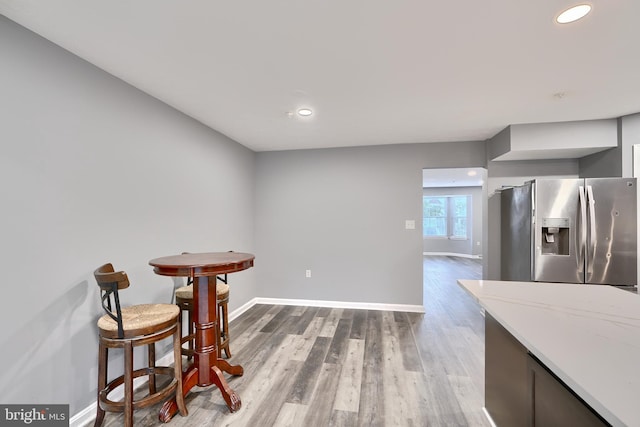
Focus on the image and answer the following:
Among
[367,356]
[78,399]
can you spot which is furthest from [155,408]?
[367,356]

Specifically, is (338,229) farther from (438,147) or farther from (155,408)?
(155,408)

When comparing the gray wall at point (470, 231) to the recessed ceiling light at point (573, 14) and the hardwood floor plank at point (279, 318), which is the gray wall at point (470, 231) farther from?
the recessed ceiling light at point (573, 14)

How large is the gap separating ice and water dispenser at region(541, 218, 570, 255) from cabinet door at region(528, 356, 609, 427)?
213 cm

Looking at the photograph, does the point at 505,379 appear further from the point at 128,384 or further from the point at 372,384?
the point at 128,384

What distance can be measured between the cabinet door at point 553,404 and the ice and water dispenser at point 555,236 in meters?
2.13

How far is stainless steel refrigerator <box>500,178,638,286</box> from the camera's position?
2578mm

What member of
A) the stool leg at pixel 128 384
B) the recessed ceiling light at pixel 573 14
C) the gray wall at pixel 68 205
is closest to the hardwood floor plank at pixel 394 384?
the stool leg at pixel 128 384

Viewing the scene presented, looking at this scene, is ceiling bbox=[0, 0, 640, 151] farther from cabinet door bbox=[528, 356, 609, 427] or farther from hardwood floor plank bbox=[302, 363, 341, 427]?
hardwood floor plank bbox=[302, 363, 341, 427]

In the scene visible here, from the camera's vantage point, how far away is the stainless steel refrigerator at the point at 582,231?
2.58 metres

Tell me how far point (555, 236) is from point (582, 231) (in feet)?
0.69

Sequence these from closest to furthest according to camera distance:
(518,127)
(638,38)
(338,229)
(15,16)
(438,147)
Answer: (15,16) < (638,38) < (518,127) < (438,147) < (338,229)

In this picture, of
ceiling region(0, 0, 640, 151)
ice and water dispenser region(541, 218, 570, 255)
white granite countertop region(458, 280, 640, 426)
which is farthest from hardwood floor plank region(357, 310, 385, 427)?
ceiling region(0, 0, 640, 151)

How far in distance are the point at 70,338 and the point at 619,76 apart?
4247mm

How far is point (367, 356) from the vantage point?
8.36 feet
